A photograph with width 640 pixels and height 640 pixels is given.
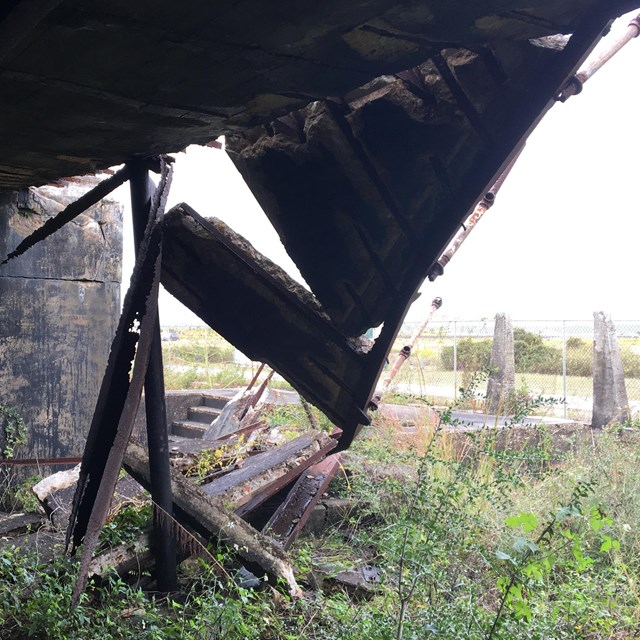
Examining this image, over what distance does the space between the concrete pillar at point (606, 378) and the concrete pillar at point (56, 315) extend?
7.74 metres

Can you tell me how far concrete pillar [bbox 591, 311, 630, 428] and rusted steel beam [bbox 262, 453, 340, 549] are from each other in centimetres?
580

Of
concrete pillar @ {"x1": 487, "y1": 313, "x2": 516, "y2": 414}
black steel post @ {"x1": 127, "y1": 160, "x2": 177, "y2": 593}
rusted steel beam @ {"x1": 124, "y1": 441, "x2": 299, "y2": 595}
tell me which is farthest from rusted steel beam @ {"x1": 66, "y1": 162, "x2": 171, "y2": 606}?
concrete pillar @ {"x1": 487, "y1": 313, "x2": 516, "y2": 414}

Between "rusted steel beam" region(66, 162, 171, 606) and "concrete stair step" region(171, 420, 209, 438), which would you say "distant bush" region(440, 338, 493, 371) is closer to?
"concrete stair step" region(171, 420, 209, 438)

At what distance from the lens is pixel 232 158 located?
405cm

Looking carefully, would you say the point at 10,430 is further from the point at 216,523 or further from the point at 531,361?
the point at 531,361

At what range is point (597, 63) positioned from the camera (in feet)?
11.8

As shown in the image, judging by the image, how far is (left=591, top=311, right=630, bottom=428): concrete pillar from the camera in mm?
10090

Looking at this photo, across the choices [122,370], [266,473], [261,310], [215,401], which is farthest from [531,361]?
[122,370]

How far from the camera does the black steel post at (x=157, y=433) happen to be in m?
3.66

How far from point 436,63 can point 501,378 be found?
879 centimetres

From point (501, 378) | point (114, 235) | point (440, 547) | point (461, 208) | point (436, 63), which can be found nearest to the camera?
point (436, 63)

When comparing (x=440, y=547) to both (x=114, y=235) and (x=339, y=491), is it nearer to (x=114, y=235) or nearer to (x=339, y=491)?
(x=339, y=491)

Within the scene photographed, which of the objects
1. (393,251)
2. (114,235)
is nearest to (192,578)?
(393,251)

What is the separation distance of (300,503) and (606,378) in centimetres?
686
